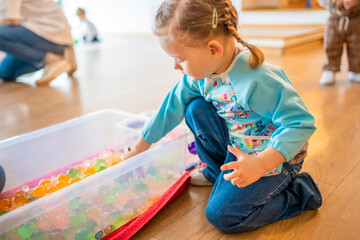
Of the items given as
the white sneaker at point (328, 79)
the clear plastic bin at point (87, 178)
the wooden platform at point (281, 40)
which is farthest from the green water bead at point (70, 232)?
the wooden platform at point (281, 40)

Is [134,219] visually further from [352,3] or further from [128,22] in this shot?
[128,22]

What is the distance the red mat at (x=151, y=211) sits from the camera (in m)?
0.78

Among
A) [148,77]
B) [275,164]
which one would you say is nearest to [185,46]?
[275,164]

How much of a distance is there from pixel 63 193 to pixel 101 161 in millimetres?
397

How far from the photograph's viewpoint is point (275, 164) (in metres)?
0.71

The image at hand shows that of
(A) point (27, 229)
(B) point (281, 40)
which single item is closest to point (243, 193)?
(A) point (27, 229)

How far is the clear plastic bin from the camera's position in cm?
71

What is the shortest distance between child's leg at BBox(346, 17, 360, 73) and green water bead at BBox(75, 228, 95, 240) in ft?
5.86

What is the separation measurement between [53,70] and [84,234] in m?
1.74

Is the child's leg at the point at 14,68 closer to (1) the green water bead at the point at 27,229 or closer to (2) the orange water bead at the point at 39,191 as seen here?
(2) the orange water bead at the point at 39,191

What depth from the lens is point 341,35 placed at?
1.95m

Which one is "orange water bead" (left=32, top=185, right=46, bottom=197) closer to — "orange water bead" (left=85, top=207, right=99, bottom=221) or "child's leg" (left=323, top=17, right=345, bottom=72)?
"orange water bead" (left=85, top=207, right=99, bottom=221)

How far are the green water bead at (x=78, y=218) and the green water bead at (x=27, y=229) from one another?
8cm

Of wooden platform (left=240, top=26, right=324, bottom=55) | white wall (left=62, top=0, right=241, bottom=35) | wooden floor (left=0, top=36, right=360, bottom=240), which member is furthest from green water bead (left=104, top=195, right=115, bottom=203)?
white wall (left=62, top=0, right=241, bottom=35)
